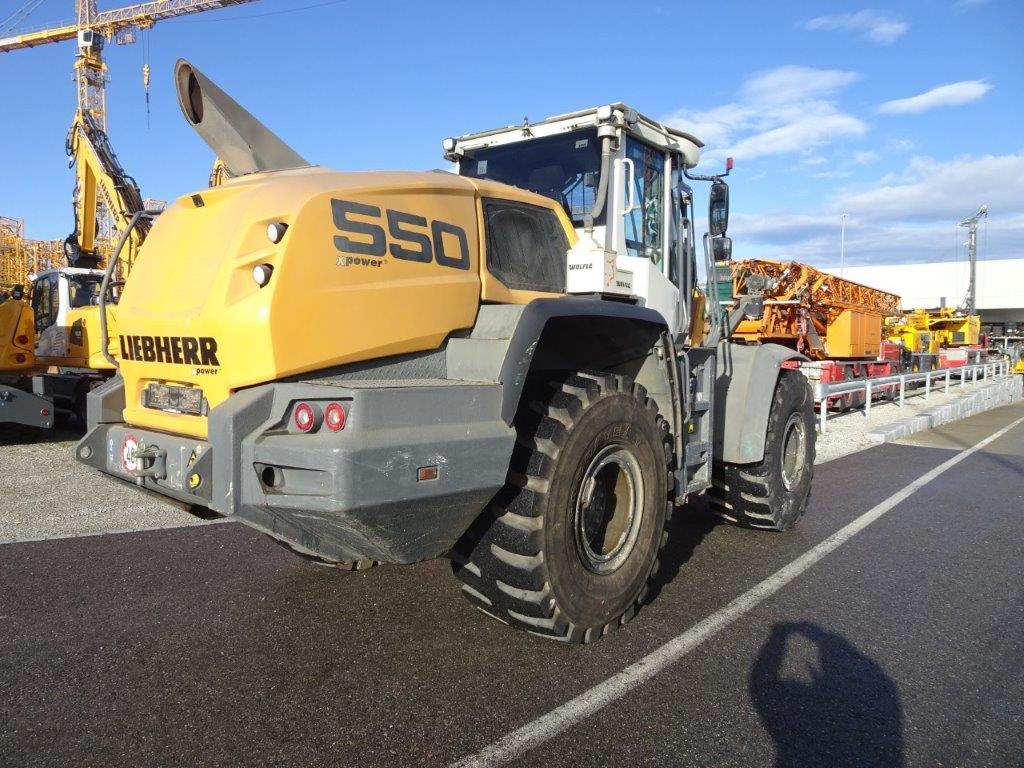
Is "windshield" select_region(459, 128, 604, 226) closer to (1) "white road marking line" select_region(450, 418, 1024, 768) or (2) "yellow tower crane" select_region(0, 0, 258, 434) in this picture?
(1) "white road marking line" select_region(450, 418, 1024, 768)

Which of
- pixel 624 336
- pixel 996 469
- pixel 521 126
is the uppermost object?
pixel 521 126

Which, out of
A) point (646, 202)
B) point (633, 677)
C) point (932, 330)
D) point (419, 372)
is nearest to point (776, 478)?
point (646, 202)

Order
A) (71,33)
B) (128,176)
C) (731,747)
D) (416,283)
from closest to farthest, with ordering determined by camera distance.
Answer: (731,747) → (416,283) → (128,176) → (71,33)

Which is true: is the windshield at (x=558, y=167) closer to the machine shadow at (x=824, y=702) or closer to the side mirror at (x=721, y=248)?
the side mirror at (x=721, y=248)

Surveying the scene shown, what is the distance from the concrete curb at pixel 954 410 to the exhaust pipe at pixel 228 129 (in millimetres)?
10561

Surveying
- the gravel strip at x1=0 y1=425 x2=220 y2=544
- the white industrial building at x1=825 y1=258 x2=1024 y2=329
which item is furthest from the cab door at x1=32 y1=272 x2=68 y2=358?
the white industrial building at x1=825 y1=258 x2=1024 y2=329

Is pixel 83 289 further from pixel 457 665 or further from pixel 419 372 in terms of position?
pixel 457 665

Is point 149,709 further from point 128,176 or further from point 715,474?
point 128,176

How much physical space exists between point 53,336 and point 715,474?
421 inches

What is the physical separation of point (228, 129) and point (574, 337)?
7.27ft

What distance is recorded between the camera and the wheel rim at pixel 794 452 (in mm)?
6262

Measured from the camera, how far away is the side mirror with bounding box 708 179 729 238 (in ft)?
17.8

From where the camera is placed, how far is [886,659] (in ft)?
11.9

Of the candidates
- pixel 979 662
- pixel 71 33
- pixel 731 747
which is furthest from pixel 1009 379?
pixel 71 33
